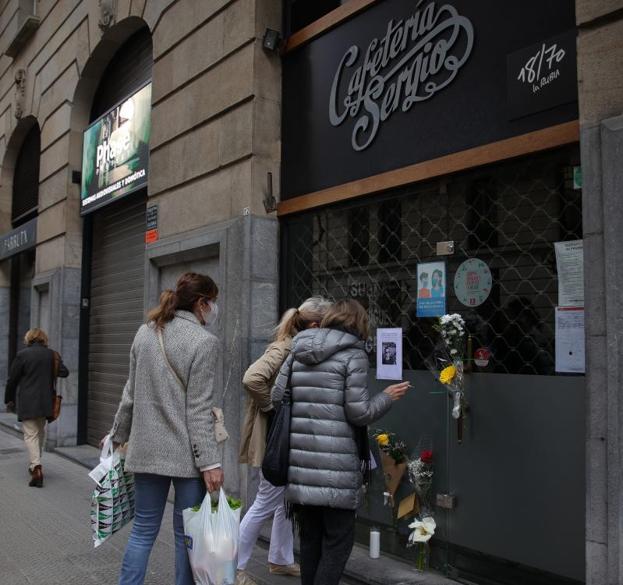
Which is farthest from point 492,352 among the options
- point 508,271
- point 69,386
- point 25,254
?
point 25,254

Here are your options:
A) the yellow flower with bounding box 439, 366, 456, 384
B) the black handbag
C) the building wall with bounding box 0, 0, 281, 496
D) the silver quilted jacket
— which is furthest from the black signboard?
the black handbag

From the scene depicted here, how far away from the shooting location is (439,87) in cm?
487

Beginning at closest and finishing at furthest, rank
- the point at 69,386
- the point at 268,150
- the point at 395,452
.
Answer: the point at 395,452, the point at 268,150, the point at 69,386

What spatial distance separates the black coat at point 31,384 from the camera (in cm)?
805

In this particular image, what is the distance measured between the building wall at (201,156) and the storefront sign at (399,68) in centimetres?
101

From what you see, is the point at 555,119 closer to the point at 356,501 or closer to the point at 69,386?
the point at 356,501

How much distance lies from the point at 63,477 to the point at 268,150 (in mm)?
4926

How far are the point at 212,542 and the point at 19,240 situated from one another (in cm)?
1129

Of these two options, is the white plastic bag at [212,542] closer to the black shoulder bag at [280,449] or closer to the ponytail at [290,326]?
the black shoulder bag at [280,449]

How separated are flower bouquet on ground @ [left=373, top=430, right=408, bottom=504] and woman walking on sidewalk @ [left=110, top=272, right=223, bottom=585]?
1.76m

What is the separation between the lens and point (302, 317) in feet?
14.8

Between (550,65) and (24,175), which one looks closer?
(550,65)

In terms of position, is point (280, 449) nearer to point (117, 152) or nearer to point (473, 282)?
point (473, 282)

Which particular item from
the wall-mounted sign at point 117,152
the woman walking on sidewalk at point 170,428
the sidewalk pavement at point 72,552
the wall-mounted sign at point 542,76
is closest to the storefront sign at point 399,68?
the wall-mounted sign at point 542,76
